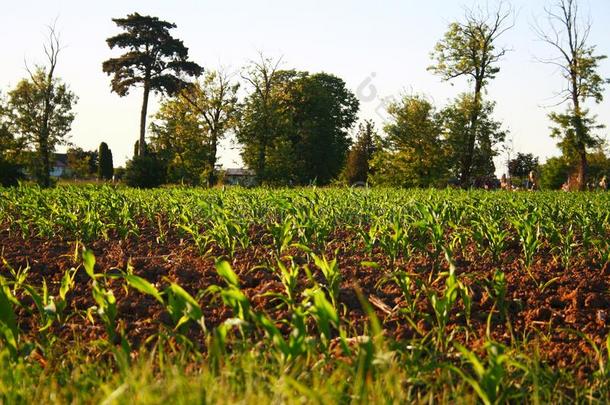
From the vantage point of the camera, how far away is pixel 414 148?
42281 mm

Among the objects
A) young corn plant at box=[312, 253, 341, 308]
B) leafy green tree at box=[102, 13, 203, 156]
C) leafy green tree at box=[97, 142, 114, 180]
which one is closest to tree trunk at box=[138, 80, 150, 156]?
leafy green tree at box=[102, 13, 203, 156]

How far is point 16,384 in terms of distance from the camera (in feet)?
7.88

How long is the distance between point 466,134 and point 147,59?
21669 millimetres

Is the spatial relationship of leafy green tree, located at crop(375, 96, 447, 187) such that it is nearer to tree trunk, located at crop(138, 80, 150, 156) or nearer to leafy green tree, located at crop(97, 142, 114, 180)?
tree trunk, located at crop(138, 80, 150, 156)

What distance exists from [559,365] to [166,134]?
47.1 metres

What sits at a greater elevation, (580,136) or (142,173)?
(580,136)

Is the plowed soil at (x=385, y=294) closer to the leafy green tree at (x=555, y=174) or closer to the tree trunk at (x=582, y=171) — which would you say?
the tree trunk at (x=582, y=171)

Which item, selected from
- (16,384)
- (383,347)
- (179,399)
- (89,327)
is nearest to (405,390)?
(383,347)

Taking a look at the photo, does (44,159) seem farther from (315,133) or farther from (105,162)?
(105,162)

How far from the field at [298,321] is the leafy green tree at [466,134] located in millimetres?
33718

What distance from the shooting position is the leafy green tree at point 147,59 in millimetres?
43781

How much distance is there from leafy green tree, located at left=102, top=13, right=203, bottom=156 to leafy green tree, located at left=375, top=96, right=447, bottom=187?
14224mm

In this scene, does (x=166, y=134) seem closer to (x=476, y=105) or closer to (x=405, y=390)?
(x=476, y=105)

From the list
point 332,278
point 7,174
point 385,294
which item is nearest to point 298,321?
point 332,278
